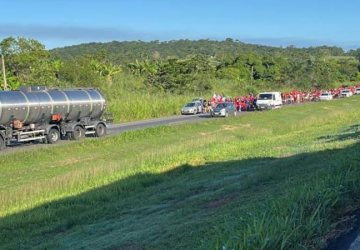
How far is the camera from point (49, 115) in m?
34.2

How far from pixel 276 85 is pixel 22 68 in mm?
67576

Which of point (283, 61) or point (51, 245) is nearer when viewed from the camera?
point (51, 245)

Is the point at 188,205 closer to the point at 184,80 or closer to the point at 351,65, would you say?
the point at 184,80

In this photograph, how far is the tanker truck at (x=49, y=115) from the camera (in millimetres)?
31391

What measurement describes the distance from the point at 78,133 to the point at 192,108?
2951 cm

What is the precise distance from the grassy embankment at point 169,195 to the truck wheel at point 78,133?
9.40 ft

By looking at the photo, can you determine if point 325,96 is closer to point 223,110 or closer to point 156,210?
point 223,110

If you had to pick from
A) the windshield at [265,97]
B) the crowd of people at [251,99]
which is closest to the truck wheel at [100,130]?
the crowd of people at [251,99]

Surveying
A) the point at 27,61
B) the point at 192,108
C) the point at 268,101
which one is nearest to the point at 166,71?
the point at 192,108

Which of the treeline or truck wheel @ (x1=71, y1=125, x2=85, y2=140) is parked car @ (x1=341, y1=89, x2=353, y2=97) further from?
truck wheel @ (x1=71, y1=125, x2=85, y2=140)

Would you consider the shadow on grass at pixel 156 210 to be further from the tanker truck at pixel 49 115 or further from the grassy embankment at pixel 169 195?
the tanker truck at pixel 49 115

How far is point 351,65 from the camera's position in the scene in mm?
163000

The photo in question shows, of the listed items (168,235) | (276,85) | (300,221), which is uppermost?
(300,221)

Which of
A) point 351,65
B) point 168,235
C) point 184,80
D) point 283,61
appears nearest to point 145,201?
point 168,235
